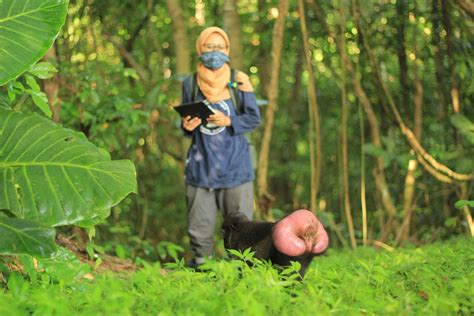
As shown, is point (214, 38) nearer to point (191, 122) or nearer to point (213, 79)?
point (213, 79)

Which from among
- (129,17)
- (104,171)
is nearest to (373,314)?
(104,171)

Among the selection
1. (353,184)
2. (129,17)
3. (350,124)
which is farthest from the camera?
(353,184)

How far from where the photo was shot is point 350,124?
9.88m

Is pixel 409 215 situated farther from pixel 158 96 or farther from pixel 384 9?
pixel 158 96

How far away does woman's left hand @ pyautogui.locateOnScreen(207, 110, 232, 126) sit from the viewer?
4.99 meters

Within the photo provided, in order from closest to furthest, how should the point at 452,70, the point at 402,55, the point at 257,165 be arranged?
1. the point at 257,165
2. the point at 452,70
3. the point at 402,55

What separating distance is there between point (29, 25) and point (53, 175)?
0.66m

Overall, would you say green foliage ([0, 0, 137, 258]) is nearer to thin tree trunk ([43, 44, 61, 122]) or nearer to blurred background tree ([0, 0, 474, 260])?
blurred background tree ([0, 0, 474, 260])

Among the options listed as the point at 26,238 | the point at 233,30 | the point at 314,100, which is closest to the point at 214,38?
the point at 233,30

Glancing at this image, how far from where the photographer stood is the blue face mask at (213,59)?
5145 mm

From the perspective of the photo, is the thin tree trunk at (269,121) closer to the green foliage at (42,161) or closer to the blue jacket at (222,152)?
the blue jacket at (222,152)

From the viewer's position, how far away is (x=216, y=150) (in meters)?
5.12

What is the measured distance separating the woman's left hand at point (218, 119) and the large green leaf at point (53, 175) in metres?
1.47

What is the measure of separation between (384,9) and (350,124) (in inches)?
88.4
